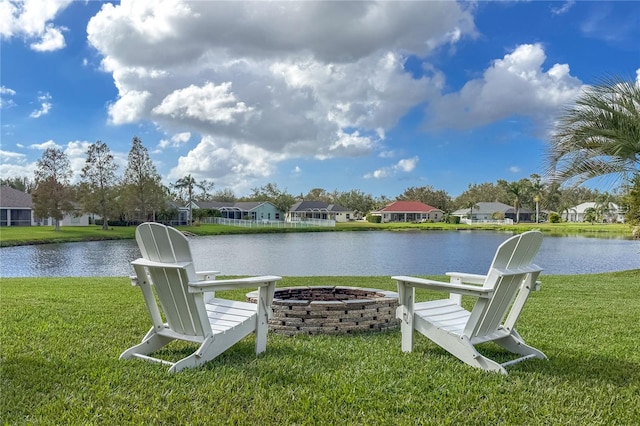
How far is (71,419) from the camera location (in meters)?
2.34

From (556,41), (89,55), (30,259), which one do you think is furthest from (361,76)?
(30,259)

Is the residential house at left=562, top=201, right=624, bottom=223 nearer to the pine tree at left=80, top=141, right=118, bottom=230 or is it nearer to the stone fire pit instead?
the pine tree at left=80, top=141, right=118, bottom=230

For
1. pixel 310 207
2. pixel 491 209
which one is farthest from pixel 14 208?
pixel 491 209

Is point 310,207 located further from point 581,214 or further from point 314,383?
point 314,383

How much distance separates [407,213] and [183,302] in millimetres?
65453

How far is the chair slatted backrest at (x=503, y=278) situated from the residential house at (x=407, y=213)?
64117 millimetres

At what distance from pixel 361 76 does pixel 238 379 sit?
18494 millimetres

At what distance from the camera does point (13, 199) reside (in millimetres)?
39062

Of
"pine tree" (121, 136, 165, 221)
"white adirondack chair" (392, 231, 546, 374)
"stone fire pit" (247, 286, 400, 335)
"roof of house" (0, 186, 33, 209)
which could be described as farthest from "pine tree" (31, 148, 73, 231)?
"white adirondack chair" (392, 231, 546, 374)

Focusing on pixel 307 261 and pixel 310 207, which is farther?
pixel 310 207

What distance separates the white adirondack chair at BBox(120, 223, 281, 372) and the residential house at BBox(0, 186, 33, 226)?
140 feet

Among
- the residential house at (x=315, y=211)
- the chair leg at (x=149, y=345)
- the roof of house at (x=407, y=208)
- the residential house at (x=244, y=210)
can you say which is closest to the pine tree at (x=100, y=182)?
the residential house at (x=244, y=210)

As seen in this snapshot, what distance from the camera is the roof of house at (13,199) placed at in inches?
1499

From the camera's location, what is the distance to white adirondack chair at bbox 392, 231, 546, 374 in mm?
3088
